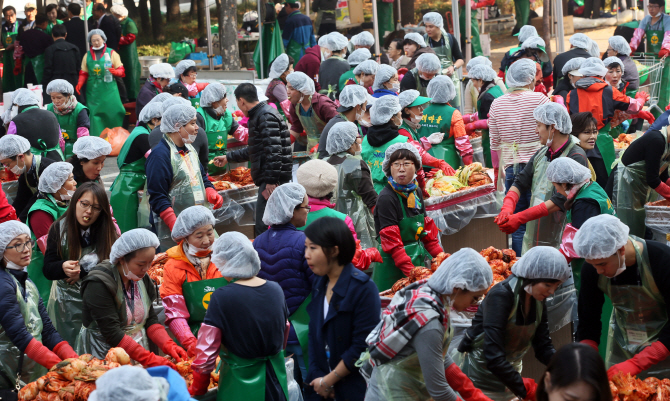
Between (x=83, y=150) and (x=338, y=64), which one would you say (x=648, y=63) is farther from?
(x=83, y=150)

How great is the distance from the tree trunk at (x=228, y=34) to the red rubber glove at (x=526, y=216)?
11.2 metres

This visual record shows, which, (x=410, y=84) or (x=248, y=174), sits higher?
(x=410, y=84)

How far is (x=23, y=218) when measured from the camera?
7.05 metres

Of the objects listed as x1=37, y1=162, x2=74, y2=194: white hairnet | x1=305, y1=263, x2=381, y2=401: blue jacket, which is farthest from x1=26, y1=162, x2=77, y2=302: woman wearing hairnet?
x1=305, y1=263, x2=381, y2=401: blue jacket

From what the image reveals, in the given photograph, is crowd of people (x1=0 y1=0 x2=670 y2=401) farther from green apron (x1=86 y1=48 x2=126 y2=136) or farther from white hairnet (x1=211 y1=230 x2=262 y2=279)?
green apron (x1=86 y1=48 x2=126 y2=136)

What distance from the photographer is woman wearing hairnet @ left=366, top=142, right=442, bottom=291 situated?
5668 mm

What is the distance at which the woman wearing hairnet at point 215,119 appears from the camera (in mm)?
8969

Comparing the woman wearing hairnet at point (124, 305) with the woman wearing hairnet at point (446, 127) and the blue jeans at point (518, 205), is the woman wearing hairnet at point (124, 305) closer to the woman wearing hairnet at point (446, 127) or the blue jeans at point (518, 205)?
the blue jeans at point (518, 205)

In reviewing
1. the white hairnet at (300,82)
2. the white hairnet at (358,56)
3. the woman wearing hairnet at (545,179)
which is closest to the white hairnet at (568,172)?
the woman wearing hairnet at (545,179)

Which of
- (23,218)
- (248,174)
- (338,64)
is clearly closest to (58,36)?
(338,64)

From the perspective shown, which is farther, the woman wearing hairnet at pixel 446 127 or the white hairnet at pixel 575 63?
the white hairnet at pixel 575 63

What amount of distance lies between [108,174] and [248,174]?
4.16 meters

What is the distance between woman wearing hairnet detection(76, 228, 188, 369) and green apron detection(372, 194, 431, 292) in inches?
66.1

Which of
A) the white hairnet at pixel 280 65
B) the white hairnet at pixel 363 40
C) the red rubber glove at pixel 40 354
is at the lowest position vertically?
the red rubber glove at pixel 40 354
